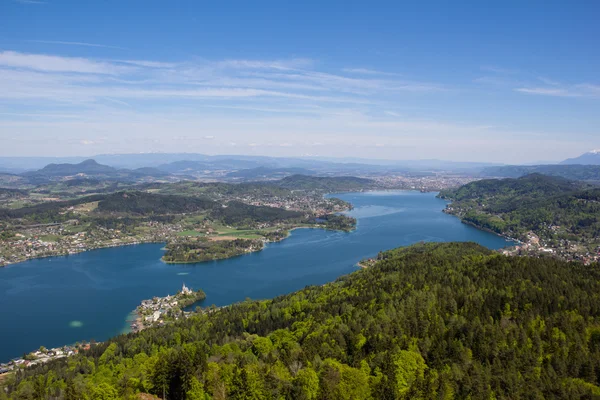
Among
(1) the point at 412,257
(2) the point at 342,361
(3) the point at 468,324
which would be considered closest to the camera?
(2) the point at 342,361

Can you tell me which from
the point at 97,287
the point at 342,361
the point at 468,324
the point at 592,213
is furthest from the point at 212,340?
the point at 592,213

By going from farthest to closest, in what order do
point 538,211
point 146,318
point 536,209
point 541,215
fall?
point 536,209 < point 538,211 < point 541,215 < point 146,318

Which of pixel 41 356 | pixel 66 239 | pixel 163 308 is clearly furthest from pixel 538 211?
pixel 66 239

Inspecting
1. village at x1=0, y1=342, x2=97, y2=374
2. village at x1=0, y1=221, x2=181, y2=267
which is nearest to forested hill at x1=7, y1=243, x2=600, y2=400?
village at x1=0, y1=342, x2=97, y2=374

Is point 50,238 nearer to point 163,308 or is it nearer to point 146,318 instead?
point 163,308

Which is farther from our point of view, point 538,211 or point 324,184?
point 324,184

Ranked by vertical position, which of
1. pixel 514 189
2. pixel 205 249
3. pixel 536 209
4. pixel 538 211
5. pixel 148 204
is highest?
pixel 514 189

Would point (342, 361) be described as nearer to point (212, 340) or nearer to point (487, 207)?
point (212, 340)

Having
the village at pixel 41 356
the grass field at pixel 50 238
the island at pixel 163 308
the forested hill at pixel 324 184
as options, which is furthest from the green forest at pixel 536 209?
the grass field at pixel 50 238

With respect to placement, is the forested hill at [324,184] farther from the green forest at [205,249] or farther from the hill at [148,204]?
the green forest at [205,249]
